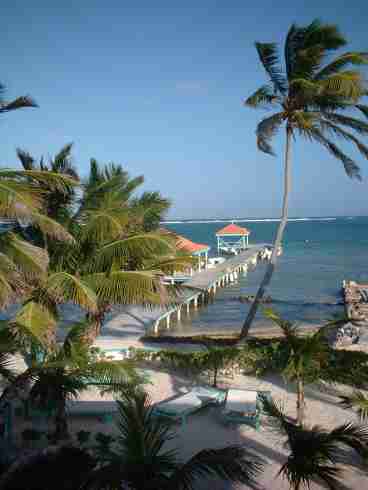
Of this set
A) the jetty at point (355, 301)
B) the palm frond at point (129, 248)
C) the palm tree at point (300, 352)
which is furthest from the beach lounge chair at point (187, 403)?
the jetty at point (355, 301)

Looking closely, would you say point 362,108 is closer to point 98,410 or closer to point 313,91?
point 313,91

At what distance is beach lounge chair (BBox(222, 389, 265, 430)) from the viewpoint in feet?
25.0

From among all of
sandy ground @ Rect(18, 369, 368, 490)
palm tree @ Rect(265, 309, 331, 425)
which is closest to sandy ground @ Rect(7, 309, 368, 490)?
sandy ground @ Rect(18, 369, 368, 490)

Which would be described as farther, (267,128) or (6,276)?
(267,128)

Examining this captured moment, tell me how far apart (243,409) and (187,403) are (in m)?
1.15

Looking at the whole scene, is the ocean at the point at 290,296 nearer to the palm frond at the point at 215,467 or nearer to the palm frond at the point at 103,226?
the palm frond at the point at 103,226

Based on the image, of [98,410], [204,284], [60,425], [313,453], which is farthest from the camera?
[204,284]

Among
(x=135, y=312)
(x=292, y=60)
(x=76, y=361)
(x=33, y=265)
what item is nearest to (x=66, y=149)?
(x=33, y=265)

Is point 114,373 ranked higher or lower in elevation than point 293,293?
higher

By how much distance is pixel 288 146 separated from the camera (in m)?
12.2

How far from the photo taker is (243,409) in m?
7.68

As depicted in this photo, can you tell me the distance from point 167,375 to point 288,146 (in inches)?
287

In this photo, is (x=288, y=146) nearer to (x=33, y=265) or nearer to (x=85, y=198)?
(x=85, y=198)

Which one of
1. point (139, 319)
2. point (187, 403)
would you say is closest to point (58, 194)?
point (187, 403)
